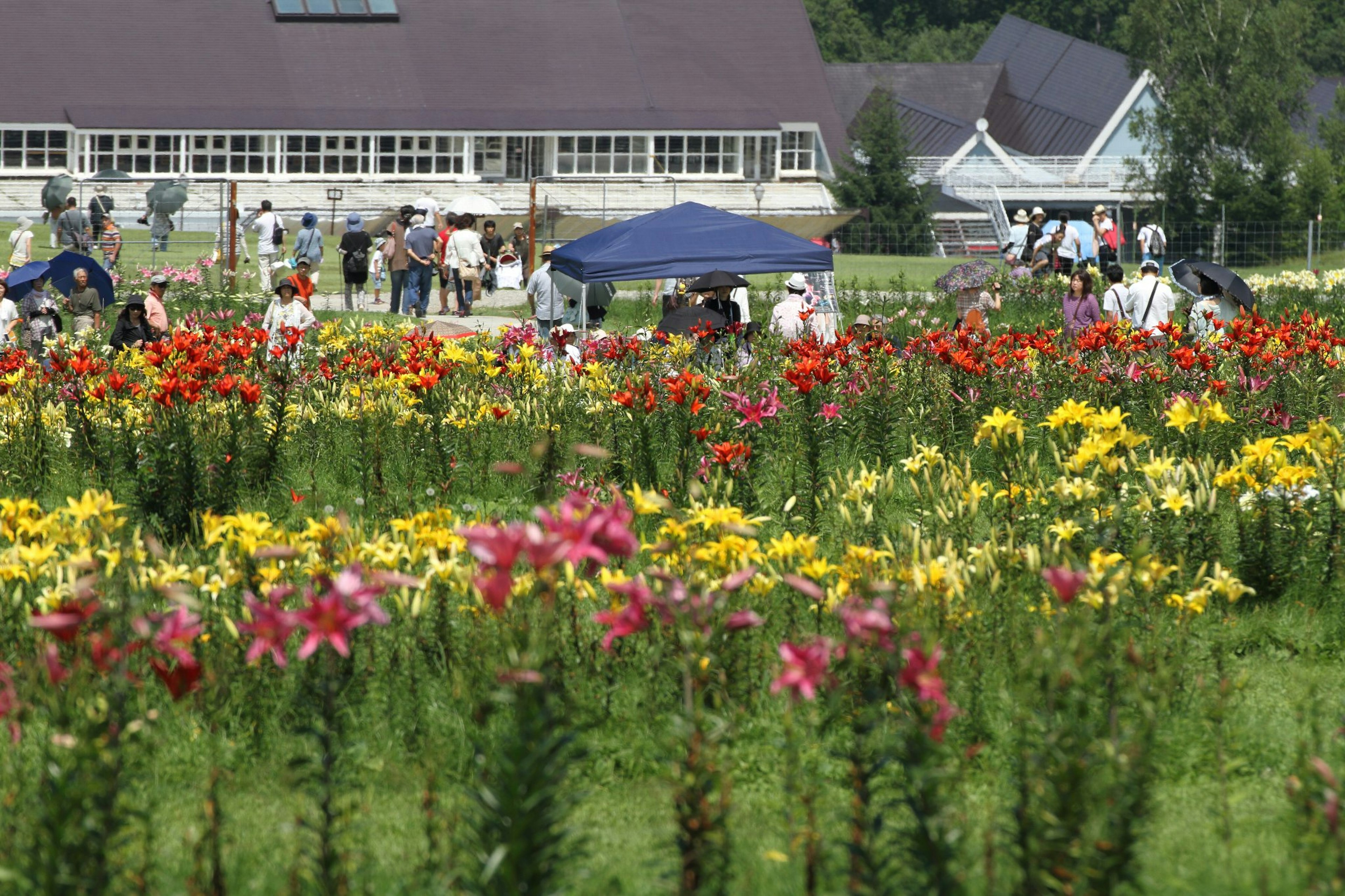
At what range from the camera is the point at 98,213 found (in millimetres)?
28469

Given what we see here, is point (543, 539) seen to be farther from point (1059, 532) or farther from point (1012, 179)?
point (1012, 179)

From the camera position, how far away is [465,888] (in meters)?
3.68

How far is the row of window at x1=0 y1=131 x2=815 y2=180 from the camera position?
4425 centimetres

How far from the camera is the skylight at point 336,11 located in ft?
154

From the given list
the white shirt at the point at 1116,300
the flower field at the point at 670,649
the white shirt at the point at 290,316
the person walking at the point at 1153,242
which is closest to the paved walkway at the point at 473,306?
the white shirt at the point at 290,316

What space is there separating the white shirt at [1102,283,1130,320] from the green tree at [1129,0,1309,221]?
29.2m

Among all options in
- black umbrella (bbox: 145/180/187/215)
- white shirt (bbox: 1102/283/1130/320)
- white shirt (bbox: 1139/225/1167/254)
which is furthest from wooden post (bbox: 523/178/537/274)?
white shirt (bbox: 1139/225/1167/254)

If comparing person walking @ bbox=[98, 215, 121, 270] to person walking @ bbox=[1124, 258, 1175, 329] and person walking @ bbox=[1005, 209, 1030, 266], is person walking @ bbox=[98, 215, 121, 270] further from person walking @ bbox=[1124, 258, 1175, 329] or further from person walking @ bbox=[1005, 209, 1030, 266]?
person walking @ bbox=[1124, 258, 1175, 329]

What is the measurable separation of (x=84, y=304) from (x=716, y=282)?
607 cm

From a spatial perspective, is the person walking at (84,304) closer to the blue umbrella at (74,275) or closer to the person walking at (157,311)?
the blue umbrella at (74,275)

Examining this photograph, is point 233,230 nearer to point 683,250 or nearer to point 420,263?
point 420,263

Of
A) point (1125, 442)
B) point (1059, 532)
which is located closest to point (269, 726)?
point (1059, 532)

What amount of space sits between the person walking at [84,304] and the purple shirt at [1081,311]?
8709 mm

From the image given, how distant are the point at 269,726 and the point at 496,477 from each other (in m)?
3.71
